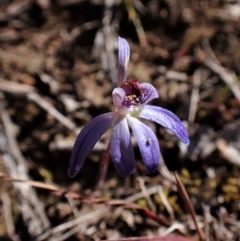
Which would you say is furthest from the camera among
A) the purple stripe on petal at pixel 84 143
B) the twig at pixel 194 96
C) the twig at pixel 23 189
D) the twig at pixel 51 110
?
the twig at pixel 194 96

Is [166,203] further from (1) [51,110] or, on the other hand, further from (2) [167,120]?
(1) [51,110]

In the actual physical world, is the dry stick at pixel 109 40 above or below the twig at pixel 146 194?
above

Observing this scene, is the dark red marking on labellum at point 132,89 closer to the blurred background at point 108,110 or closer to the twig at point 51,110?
the blurred background at point 108,110

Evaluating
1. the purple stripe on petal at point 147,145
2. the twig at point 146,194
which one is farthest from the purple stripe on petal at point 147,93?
the twig at point 146,194

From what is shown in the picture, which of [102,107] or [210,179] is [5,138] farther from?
[210,179]

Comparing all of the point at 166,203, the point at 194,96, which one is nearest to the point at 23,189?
the point at 166,203

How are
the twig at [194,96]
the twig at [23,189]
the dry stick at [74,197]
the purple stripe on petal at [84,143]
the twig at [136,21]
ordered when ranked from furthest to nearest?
the twig at [136,21] < the twig at [194,96] < the twig at [23,189] < the dry stick at [74,197] < the purple stripe on petal at [84,143]

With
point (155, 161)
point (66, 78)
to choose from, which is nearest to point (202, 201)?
point (155, 161)

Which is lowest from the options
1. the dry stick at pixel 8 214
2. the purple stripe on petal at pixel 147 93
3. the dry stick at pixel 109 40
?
the dry stick at pixel 8 214

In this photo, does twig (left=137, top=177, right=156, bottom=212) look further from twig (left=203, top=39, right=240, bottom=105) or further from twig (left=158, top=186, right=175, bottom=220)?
twig (left=203, top=39, right=240, bottom=105)
